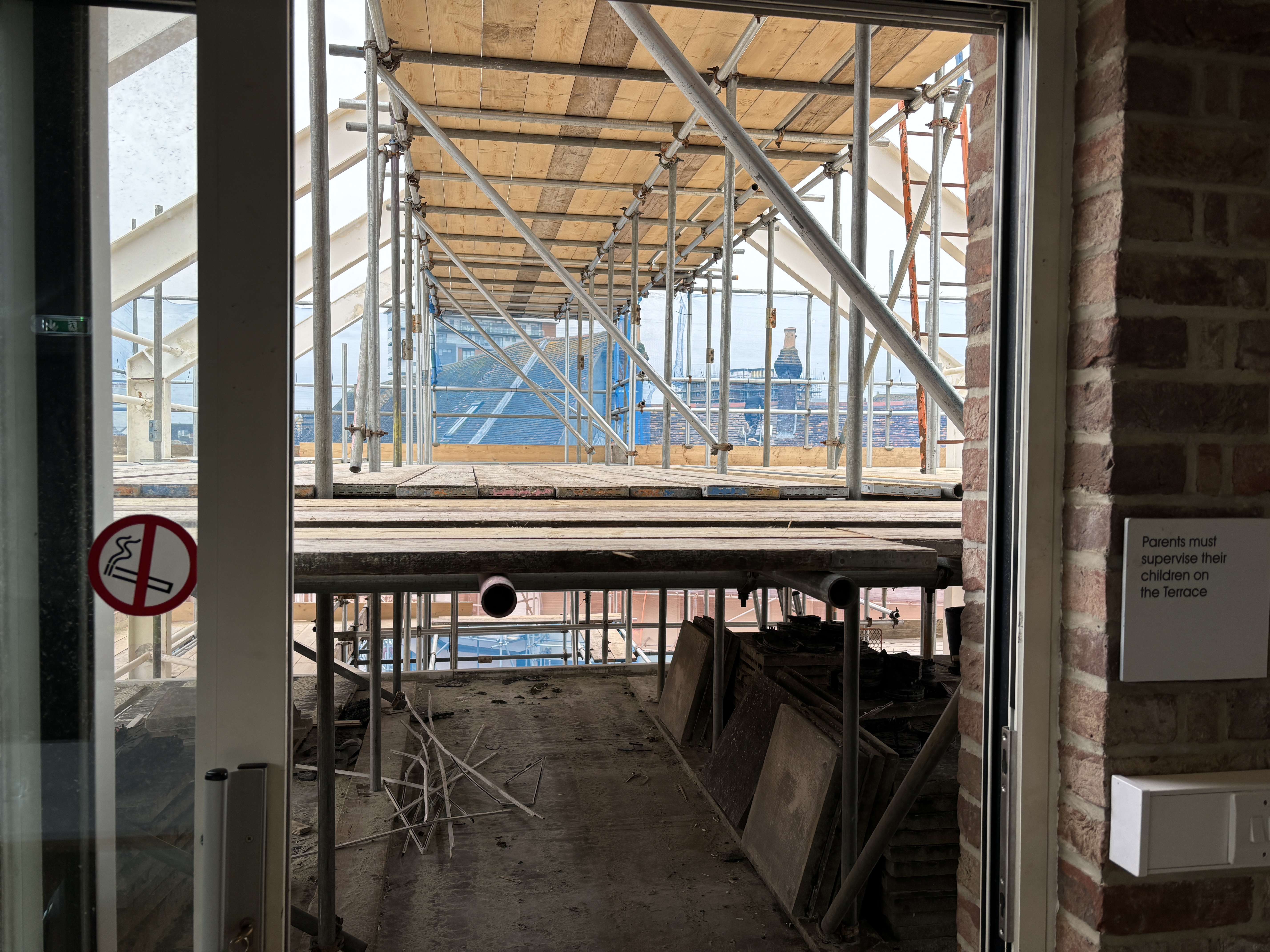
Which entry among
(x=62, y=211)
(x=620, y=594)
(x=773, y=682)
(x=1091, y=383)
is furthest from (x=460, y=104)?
(x=620, y=594)

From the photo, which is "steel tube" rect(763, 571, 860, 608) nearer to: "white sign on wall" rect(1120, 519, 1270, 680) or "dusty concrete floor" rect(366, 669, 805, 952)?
"white sign on wall" rect(1120, 519, 1270, 680)

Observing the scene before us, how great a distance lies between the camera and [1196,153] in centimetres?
124

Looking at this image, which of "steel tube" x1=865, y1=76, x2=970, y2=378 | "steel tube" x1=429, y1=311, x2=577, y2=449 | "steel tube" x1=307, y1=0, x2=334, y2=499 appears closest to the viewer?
"steel tube" x1=307, y1=0, x2=334, y2=499

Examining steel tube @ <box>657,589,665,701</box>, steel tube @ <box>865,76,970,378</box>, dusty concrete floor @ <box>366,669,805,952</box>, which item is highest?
steel tube @ <box>865,76,970,378</box>

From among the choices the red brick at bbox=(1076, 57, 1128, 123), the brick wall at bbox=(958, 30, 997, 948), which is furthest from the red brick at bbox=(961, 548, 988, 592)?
the red brick at bbox=(1076, 57, 1128, 123)

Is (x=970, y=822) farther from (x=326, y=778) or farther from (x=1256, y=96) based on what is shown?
(x=326, y=778)

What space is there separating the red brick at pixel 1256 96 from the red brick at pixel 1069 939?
49.3 inches

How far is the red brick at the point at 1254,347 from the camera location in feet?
4.15

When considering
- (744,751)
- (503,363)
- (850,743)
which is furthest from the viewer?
(503,363)

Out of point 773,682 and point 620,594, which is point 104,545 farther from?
point 620,594

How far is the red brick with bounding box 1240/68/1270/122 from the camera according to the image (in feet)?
4.12

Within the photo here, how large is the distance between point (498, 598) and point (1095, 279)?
114 centimetres

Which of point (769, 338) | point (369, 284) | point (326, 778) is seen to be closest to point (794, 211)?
point (369, 284)

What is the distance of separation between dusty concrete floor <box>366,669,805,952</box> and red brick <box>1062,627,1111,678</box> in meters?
2.23
